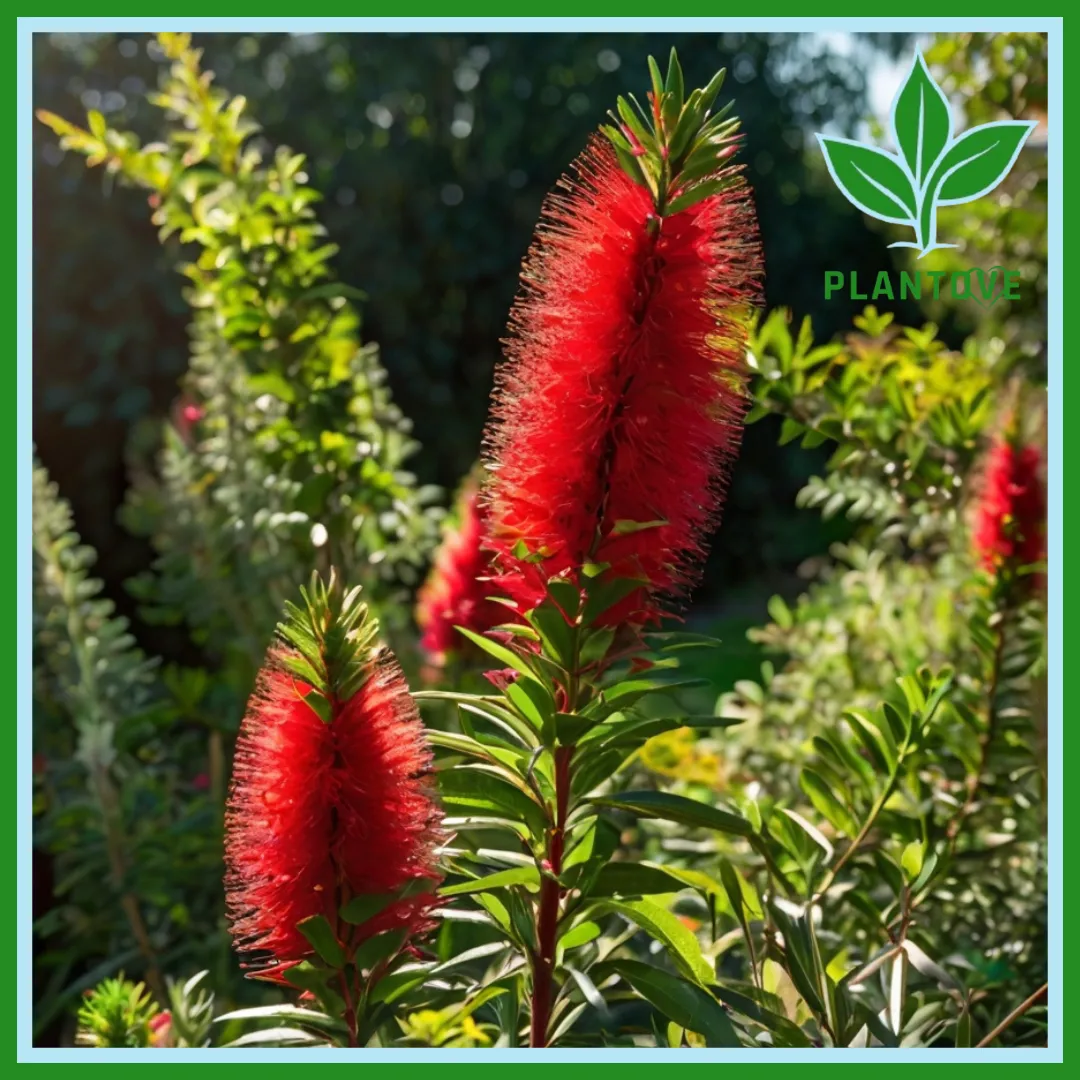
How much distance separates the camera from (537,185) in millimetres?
5633

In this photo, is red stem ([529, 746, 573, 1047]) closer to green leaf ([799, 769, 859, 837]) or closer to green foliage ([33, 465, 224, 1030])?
green leaf ([799, 769, 859, 837])

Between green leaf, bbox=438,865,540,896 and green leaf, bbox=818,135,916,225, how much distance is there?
83 cm

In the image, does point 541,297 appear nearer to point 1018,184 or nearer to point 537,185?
point 1018,184

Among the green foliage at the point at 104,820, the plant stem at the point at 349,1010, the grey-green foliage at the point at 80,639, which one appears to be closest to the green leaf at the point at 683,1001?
the plant stem at the point at 349,1010

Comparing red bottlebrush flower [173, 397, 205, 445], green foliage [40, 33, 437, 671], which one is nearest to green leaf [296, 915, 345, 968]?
green foliage [40, 33, 437, 671]

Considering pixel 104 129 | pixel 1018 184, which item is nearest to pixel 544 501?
pixel 104 129

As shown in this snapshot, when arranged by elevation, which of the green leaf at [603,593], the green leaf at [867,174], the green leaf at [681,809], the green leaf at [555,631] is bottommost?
the green leaf at [681,809]

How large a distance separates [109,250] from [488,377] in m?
1.79

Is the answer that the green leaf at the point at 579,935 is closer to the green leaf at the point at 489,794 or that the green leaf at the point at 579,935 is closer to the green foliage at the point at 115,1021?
the green leaf at the point at 489,794

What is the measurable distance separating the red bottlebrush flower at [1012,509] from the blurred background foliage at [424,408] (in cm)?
9

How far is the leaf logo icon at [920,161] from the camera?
4.41ft

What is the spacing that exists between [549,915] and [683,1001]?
121 mm

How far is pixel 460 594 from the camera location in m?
1.81

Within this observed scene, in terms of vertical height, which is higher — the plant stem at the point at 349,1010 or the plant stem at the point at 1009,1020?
the plant stem at the point at 349,1010
